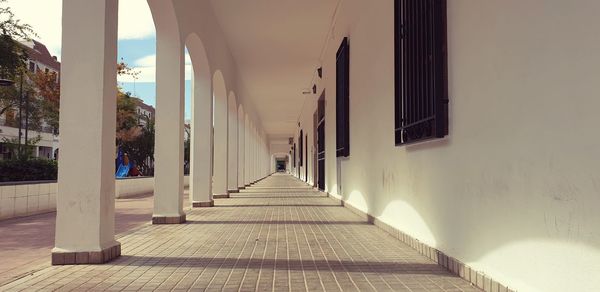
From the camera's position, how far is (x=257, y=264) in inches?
181

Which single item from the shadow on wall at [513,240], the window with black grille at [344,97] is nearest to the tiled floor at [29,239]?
the shadow on wall at [513,240]

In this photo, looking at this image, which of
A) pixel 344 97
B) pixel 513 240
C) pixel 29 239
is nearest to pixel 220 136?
pixel 344 97

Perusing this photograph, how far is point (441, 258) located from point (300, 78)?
46.7ft

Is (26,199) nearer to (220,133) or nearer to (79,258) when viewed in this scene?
(220,133)

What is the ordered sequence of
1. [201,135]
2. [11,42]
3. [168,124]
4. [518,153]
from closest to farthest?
[518,153], [168,124], [201,135], [11,42]

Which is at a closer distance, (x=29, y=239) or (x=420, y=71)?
(x=420, y=71)

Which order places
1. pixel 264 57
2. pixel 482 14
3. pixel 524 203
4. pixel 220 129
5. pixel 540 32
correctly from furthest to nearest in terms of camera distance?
pixel 264 57 → pixel 220 129 → pixel 482 14 → pixel 524 203 → pixel 540 32

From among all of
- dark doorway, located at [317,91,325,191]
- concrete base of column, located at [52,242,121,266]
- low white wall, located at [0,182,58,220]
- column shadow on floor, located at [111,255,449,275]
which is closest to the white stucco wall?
column shadow on floor, located at [111,255,449,275]

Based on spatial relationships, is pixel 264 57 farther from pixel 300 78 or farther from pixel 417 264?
pixel 417 264

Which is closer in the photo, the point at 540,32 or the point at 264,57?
the point at 540,32

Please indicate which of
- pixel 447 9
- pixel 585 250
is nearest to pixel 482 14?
pixel 447 9

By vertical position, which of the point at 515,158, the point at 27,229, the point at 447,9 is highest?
the point at 447,9

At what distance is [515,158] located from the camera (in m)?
3.12

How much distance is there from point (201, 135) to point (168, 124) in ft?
10.4
